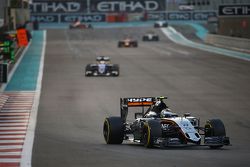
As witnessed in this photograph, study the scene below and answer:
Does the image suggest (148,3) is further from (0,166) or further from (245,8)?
(0,166)

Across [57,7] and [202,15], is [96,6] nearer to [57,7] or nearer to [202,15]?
[57,7]

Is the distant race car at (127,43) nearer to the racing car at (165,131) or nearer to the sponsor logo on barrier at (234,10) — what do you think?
the sponsor logo on barrier at (234,10)

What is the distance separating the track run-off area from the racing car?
0.24 metres

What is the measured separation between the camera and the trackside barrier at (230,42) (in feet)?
233

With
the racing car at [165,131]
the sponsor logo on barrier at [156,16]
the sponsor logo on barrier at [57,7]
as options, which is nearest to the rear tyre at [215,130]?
the racing car at [165,131]

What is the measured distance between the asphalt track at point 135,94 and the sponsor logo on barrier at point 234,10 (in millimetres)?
14476

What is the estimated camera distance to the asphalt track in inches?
681

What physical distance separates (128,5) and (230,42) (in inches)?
2632

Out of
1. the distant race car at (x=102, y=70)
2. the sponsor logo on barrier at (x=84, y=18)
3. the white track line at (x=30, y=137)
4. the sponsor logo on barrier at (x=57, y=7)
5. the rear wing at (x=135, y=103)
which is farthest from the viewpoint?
the sponsor logo on barrier at (x=57, y=7)

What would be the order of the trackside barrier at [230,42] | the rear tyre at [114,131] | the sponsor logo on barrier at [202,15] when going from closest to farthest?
the rear tyre at [114,131], the trackside barrier at [230,42], the sponsor logo on barrier at [202,15]

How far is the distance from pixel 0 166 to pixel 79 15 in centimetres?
12120

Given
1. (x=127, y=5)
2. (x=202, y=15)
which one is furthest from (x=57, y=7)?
(x=202, y=15)

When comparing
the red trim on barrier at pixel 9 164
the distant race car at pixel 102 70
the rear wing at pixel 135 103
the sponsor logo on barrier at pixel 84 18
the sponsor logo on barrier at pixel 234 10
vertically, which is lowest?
the sponsor logo on barrier at pixel 84 18

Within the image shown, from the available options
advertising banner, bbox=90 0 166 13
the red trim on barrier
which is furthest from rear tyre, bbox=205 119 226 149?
advertising banner, bbox=90 0 166 13
